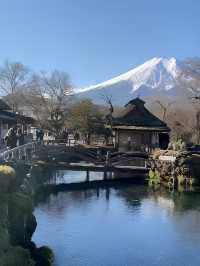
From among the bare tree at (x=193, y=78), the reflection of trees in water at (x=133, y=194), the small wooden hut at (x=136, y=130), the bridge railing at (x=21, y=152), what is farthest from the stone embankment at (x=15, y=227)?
the bare tree at (x=193, y=78)

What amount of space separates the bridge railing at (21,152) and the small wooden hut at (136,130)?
47.0 ft

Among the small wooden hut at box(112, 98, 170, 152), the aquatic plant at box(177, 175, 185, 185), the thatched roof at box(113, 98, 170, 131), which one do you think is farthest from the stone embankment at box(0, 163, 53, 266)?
the thatched roof at box(113, 98, 170, 131)

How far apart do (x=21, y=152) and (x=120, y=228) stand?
11032 millimetres

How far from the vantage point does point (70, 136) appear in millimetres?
67375

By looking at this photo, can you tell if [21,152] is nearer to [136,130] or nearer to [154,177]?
[154,177]

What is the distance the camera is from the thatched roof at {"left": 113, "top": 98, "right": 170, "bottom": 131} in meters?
52.1

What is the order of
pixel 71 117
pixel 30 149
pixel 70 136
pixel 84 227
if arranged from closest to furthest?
pixel 84 227, pixel 30 149, pixel 71 117, pixel 70 136

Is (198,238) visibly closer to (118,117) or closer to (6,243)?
(6,243)

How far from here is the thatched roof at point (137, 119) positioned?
52062mm

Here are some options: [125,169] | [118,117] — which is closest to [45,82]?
[118,117]

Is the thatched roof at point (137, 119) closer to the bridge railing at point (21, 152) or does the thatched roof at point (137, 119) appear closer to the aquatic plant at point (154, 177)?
the aquatic plant at point (154, 177)

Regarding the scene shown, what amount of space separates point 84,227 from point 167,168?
17.1 m

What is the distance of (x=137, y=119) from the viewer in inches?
2084

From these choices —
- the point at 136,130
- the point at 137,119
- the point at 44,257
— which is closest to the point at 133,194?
the point at 136,130
